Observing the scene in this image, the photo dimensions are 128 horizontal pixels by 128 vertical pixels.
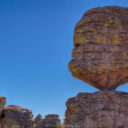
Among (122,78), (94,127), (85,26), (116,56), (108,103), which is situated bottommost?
(94,127)

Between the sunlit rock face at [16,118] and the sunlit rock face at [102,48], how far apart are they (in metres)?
14.5

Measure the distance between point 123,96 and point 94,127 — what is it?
4.81m

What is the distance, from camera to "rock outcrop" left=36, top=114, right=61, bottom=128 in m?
60.6

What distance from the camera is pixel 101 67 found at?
32719 mm

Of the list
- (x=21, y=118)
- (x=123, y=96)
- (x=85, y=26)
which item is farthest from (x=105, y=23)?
(x=21, y=118)

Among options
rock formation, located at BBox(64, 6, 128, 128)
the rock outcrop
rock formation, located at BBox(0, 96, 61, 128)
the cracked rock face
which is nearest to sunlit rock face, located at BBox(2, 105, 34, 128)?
rock formation, located at BBox(0, 96, 61, 128)

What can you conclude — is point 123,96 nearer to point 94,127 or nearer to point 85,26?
point 94,127

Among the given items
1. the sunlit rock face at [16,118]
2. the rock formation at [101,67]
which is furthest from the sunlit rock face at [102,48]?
the sunlit rock face at [16,118]

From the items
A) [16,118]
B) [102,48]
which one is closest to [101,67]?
[102,48]

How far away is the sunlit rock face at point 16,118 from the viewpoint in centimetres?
4322

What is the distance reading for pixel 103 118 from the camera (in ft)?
97.6

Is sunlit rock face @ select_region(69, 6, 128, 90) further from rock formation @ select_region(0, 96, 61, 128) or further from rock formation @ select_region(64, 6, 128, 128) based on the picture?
rock formation @ select_region(0, 96, 61, 128)

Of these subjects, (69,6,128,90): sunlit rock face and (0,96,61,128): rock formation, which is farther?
(0,96,61,128): rock formation

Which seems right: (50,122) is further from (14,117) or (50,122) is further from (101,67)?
(101,67)
